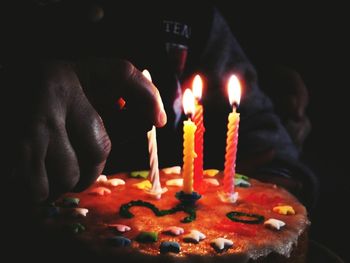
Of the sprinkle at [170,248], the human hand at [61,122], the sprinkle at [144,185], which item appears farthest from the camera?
the sprinkle at [144,185]

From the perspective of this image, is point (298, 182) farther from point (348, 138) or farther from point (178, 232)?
point (348, 138)

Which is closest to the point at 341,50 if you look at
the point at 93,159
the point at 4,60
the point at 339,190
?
the point at 339,190

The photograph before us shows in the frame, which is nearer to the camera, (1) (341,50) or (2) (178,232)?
(2) (178,232)

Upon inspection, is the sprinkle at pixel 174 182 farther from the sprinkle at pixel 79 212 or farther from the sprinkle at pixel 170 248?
the sprinkle at pixel 170 248

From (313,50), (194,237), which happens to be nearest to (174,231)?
(194,237)

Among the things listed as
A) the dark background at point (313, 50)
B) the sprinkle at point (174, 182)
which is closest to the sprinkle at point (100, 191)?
the sprinkle at point (174, 182)

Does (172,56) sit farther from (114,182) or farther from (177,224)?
(177,224)

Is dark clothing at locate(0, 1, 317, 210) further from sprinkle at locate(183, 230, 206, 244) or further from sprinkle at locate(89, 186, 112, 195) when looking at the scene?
sprinkle at locate(183, 230, 206, 244)
